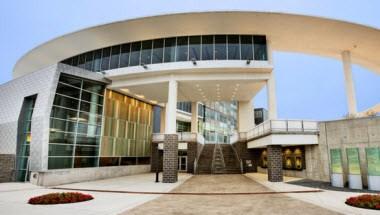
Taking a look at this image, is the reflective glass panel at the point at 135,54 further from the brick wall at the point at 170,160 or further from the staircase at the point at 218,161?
the staircase at the point at 218,161

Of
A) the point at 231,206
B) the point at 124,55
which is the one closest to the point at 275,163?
the point at 231,206

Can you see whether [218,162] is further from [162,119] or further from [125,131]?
[125,131]

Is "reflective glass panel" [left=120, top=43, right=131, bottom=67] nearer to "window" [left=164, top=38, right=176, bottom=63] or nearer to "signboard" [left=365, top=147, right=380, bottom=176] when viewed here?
"window" [left=164, top=38, right=176, bottom=63]

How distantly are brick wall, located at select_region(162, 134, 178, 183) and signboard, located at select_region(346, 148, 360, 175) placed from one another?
11.1m

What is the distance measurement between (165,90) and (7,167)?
13243 mm

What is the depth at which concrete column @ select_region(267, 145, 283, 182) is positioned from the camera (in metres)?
16.9

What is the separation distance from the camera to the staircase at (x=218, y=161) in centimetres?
2523

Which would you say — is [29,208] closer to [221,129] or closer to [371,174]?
[371,174]

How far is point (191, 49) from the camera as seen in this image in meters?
19.4

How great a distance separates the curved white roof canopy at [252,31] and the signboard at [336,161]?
30.7ft

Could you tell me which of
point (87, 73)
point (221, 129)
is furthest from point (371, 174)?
point (221, 129)

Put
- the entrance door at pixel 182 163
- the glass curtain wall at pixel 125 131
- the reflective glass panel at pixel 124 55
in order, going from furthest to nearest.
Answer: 1. the entrance door at pixel 182 163
2. the glass curtain wall at pixel 125 131
3. the reflective glass panel at pixel 124 55

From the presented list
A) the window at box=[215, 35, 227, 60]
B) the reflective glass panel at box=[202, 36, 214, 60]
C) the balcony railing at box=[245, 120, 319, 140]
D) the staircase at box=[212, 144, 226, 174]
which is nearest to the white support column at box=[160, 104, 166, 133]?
the staircase at box=[212, 144, 226, 174]

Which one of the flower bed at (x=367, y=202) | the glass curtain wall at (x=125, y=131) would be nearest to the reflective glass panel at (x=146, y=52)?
the glass curtain wall at (x=125, y=131)
